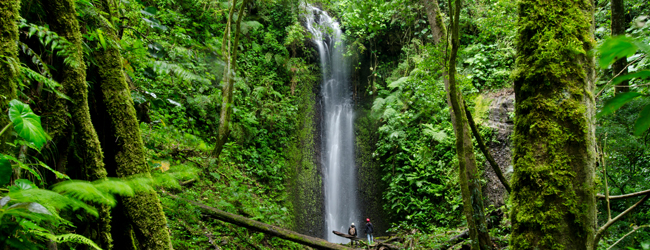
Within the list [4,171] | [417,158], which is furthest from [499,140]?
[4,171]

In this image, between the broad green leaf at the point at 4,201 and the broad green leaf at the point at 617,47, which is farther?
the broad green leaf at the point at 4,201

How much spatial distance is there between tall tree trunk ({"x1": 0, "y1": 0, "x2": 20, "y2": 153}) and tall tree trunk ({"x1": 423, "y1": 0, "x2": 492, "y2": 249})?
3.76 meters

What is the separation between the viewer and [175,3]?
10.0 meters

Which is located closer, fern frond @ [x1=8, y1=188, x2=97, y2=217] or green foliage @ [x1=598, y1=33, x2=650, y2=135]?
green foliage @ [x1=598, y1=33, x2=650, y2=135]

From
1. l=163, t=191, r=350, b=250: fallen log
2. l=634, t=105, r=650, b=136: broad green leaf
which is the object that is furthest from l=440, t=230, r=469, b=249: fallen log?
l=634, t=105, r=650, b=136: broad green leaf

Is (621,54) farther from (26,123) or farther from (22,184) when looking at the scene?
(22,184)

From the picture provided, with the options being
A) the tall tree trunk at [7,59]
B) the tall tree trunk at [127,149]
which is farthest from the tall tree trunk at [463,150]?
the tall tree trunk at [7,59]

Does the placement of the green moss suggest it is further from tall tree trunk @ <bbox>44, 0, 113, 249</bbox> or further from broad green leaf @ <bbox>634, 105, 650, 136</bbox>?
broad green leaf @ <bbox>634, 105, 650, 136</bbox>

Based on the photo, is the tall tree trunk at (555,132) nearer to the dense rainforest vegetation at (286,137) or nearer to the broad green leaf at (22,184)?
the dense rainforest vegetation at (286,137)

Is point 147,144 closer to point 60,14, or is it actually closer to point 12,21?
point 60,14

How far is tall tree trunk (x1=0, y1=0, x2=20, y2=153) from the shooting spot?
1197 mm

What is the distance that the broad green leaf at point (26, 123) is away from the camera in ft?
3.58

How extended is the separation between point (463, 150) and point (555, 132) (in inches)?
96.8

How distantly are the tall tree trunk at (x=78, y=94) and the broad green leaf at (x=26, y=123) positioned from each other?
826 millimetres
